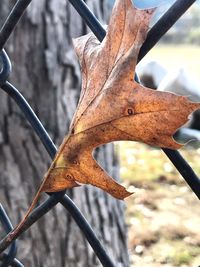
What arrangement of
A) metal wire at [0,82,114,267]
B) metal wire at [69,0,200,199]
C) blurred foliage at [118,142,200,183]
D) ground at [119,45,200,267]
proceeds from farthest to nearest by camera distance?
1. blurred foliage at [118,142,200,183]
2. ground at [119,45,200,267]
3. metal wire at [0,82,114,267]
4. metal wire at [69,0,200,199]

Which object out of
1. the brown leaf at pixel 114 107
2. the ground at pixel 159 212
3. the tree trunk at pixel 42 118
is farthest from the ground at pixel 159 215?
the brown leaf at pixel 114 107

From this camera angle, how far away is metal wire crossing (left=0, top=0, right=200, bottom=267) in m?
0.39

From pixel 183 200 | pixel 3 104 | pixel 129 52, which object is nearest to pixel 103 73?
pixel 129 52

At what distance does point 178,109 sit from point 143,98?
0.11 ft

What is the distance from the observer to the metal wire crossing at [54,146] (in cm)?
39

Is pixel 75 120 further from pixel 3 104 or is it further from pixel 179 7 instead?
pixel 3 104

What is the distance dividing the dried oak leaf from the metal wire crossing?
16 mm

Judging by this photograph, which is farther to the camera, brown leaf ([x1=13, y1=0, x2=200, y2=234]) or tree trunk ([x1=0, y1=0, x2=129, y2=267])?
tree trunk ([x1=0, y1=0, x2=129, y2=267])

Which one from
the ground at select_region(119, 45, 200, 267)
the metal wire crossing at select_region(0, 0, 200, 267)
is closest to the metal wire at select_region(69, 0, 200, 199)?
the metal wire crossing at select_region(0, 0, 200, 267)

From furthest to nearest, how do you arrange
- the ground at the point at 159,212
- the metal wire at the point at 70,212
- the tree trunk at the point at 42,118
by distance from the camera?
the ground at the point at 159,212 < the tree trunk at the point at 42,118 < the metal wire at the point at 70,212

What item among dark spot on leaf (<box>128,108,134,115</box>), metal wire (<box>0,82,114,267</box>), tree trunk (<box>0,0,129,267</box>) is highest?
dark spot on leaf (<box>128,108,134,115</box>)

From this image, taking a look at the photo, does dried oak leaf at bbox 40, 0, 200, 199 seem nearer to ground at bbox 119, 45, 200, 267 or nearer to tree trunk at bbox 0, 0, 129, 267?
tree trunk at bbox 0, 0, 129, 267

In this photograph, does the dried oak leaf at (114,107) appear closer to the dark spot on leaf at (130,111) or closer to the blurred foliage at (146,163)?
the dark spot on leaf at (130,111)

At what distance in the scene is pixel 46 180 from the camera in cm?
49
